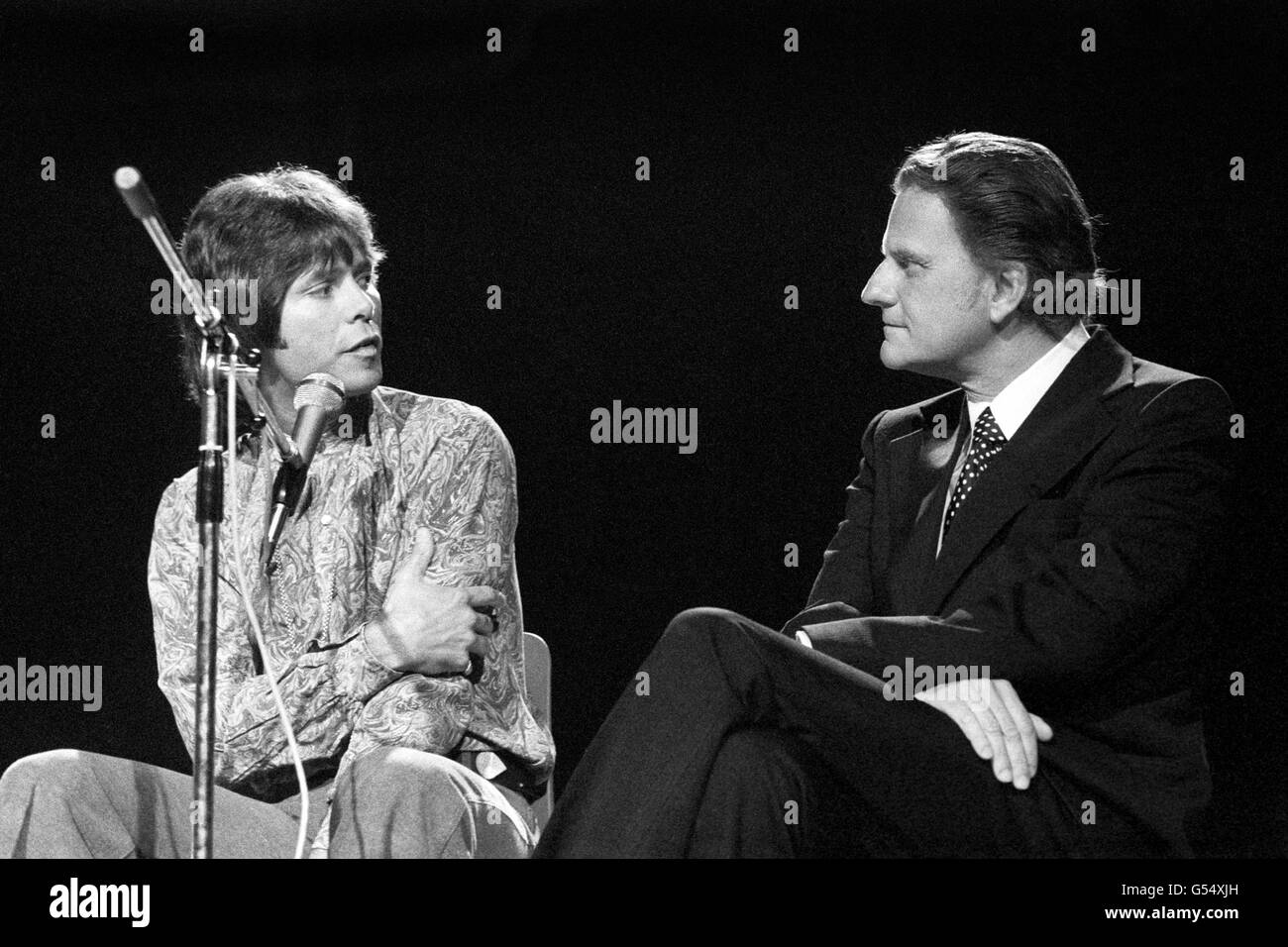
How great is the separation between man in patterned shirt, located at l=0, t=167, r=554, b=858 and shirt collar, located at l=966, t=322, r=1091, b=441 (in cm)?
77

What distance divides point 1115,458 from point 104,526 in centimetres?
179

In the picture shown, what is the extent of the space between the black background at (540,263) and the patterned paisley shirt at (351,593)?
1.32ft

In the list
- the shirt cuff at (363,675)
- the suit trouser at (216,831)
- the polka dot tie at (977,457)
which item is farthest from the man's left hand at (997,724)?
the shirt cuff at (363,675)

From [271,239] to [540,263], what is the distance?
0.59 meters

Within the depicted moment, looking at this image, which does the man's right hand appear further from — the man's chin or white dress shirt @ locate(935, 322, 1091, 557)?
white dress shirt @ locate(935, 322, 1091, 557)

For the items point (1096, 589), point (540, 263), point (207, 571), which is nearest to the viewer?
point (207, 571)

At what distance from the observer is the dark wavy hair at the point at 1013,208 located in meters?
2.62

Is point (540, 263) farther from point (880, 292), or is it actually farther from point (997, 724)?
point (997, 724)

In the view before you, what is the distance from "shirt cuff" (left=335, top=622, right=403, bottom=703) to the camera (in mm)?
2461

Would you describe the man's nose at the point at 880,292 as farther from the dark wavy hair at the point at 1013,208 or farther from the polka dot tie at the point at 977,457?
the polka dot tie at the point at 977,457

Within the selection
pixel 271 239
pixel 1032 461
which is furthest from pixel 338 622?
pixel 1032 461

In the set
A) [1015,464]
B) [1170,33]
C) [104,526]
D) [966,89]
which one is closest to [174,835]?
[104,526]

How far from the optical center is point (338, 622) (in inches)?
101

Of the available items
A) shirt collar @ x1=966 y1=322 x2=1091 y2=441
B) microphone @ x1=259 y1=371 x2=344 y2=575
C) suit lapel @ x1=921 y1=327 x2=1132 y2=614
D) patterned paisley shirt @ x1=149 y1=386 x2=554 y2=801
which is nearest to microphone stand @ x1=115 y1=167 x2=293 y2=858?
microphone @ x1=259 y1=371 x2=344 y2=575
